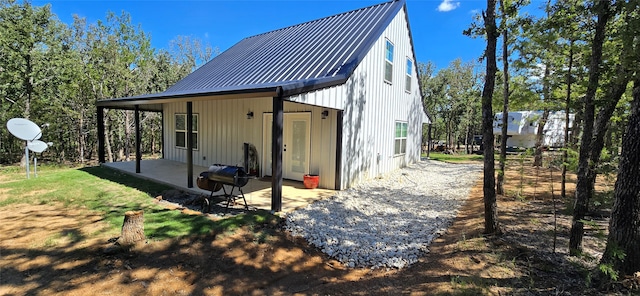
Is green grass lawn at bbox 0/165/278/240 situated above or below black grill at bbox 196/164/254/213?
below

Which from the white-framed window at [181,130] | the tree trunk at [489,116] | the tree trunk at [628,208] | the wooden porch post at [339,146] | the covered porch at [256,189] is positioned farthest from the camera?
the white-framed window at [181,130]

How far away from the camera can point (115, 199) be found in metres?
6.38

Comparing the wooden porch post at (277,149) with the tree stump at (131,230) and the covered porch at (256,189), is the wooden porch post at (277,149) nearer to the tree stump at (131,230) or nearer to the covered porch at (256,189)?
the covered porch at (256,189)

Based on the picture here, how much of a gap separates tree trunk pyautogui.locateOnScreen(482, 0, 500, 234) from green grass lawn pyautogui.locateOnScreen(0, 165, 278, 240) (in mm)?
3497

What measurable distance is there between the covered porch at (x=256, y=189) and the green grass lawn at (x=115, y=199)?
33 centimetres

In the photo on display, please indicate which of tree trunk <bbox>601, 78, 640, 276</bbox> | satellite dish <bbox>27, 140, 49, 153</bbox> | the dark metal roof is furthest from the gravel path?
satellite dish <bbox>27, 140, 49, 153</bbox>

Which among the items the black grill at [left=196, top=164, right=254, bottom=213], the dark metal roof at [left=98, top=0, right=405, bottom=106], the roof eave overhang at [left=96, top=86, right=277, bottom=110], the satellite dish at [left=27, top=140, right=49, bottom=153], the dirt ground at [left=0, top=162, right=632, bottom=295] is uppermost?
the dark metal roof at [left=98, top=0, right=405, bottom=106]

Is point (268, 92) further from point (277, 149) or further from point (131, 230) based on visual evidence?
point (131, 230)

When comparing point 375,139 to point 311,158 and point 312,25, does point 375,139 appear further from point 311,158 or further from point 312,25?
point 312,25

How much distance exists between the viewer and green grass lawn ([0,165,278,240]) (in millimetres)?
4418

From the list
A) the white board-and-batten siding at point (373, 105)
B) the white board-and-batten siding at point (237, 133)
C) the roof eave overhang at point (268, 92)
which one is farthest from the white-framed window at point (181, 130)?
the white board-and-batten siding at point (373, 105)

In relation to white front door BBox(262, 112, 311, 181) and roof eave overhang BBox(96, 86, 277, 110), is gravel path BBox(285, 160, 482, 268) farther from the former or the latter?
roof eave overhang BBox(96, 86, 277, 110)

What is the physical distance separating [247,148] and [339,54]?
406 centimetres

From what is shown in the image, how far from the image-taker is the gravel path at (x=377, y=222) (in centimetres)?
408
